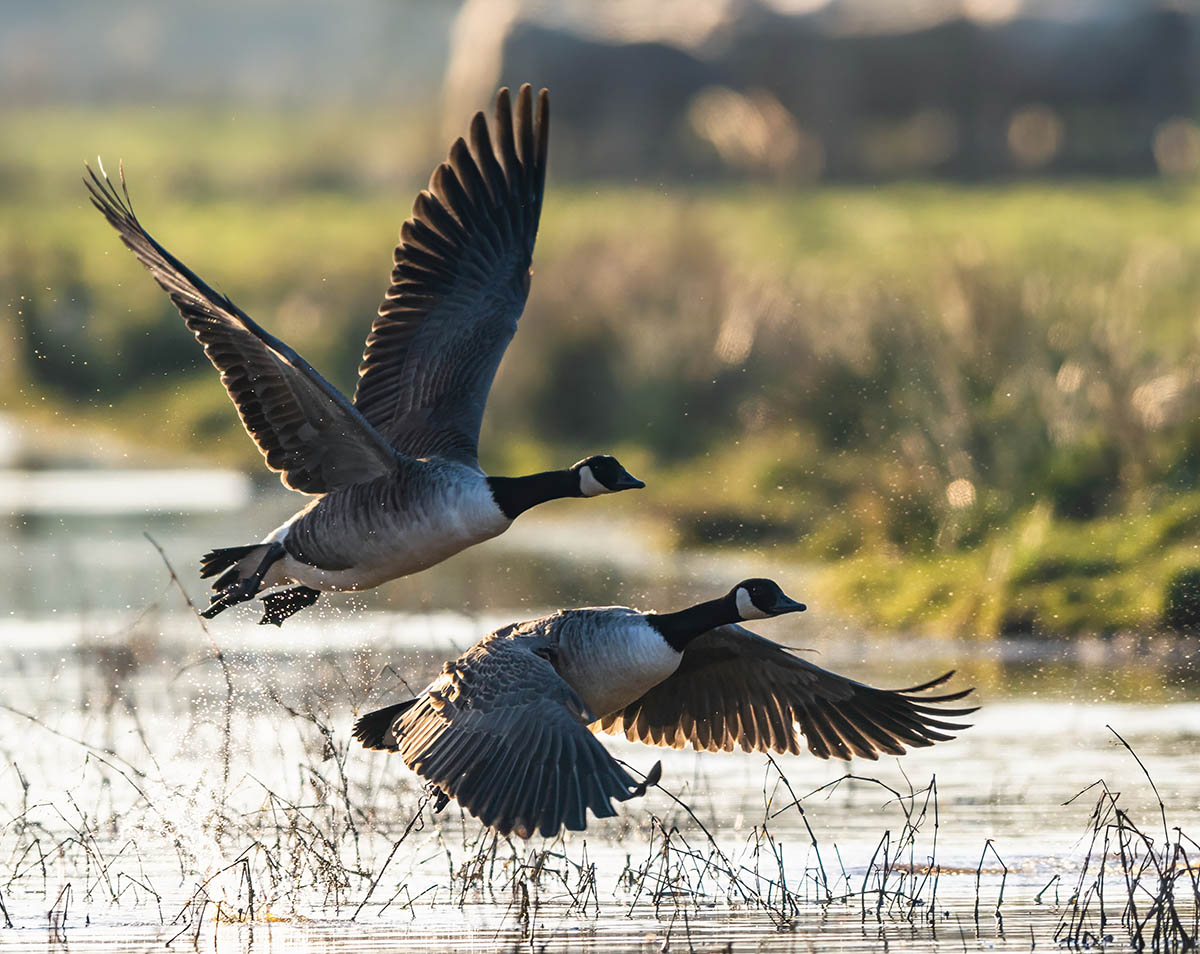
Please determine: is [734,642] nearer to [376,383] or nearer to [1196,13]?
[376,383]

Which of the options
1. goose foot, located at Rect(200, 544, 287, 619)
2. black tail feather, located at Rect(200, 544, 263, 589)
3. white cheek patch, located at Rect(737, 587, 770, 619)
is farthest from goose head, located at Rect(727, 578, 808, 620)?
black tail feather, located at Rect(200, 544, 263, 589)

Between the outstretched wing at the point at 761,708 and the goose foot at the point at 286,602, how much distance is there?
5.67ft

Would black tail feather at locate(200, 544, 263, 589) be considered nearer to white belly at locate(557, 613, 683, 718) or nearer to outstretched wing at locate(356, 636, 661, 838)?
outstretched wing at locate(356, 636, 661, 838)

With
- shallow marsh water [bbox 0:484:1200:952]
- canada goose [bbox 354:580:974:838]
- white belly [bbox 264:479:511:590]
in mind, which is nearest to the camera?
canada goose [bbox 354:580:974:838]

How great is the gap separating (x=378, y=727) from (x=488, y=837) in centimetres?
96

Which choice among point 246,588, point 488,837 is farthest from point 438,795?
point 246,588

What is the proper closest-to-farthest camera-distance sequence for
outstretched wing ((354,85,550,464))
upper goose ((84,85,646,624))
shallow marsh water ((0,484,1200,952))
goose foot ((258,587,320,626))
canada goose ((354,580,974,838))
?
canada goose ((354,580,974,838)) < shallow marsh water ((0,484,1200,952)) < upper goose ((84,85,646,624)) < goose foot ((258,587,320,626)) < outstretched wing ((354,85,550,464))

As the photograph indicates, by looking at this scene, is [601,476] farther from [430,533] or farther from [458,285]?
[458,285]

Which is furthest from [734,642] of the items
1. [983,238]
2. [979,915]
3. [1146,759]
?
[983,238]

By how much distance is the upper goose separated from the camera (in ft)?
31.9

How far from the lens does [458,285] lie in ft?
37.3

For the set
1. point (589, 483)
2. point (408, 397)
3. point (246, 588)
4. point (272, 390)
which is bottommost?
point (246, 588)

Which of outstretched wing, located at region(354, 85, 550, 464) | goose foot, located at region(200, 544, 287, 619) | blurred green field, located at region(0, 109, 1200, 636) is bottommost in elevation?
goose foot, located at region(200, 544, 287, 619)

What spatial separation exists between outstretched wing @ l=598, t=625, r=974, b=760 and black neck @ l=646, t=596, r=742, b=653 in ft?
1.11
